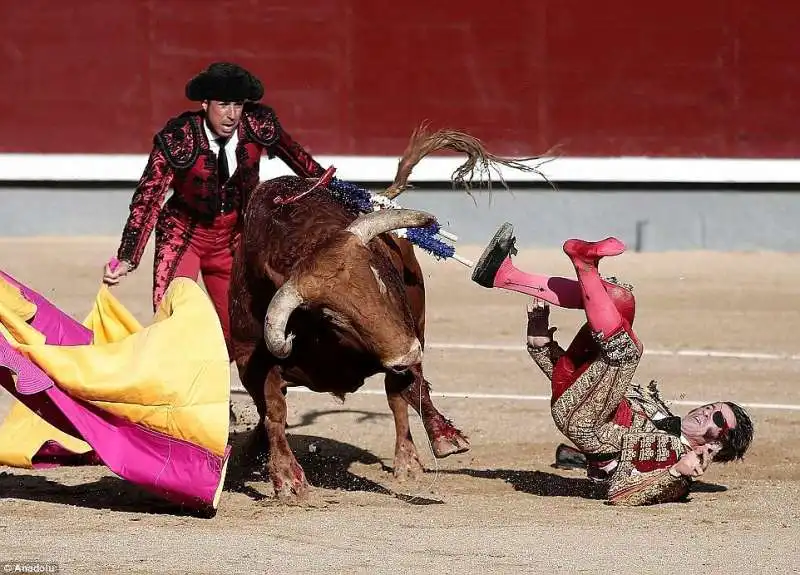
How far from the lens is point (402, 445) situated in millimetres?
4531

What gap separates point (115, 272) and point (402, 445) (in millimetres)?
1028

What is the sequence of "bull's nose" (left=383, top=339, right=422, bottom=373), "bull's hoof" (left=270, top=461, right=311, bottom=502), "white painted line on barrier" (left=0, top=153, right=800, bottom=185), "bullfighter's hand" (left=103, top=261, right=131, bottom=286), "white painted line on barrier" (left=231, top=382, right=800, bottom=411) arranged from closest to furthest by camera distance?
1. "bull's nose" (left=383, top=339, right=422, bottom=373)
2. "bull's hoof" (left=270, top=461, right=311, bottom=502)
3. "bullfighter's hand" (left=103, top=261, right=131, bottom=286)
4. "white painted line on barrier" (left=231, top=382, right=800, bottom=411)
5. "white painted line on barrier" (left=0, top=153, right=800, bottom=185)

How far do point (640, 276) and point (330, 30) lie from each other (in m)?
2.70

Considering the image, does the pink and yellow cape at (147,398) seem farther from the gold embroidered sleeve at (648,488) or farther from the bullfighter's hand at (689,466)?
the bullfighter's hand at (689,466)

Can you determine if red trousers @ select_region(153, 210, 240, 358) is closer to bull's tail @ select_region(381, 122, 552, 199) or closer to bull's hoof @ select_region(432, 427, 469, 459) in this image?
bull's tail @ select_region(381, 122, 552, 199)

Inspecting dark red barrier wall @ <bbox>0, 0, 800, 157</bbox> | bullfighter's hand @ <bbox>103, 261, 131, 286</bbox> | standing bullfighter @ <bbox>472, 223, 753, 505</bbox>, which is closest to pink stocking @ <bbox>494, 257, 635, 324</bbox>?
standing bullfighter @ <bbox>472, 223, 753, 505</bbox>

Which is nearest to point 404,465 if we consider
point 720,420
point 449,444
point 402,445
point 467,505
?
point 402,445

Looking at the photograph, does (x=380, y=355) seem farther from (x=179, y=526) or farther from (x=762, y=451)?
(x=762, y=451)

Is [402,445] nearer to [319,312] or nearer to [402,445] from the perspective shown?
[402,445]

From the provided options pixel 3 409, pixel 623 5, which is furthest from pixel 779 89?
pixel 3 409

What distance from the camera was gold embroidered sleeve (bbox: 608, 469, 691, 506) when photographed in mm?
4176

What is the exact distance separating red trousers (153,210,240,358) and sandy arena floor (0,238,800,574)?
25.1 inches

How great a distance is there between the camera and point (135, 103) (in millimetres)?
10258

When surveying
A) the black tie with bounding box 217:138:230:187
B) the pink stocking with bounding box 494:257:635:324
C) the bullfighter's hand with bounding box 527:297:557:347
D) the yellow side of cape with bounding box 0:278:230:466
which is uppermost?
the black tie with bounding box 217:138:230:187
